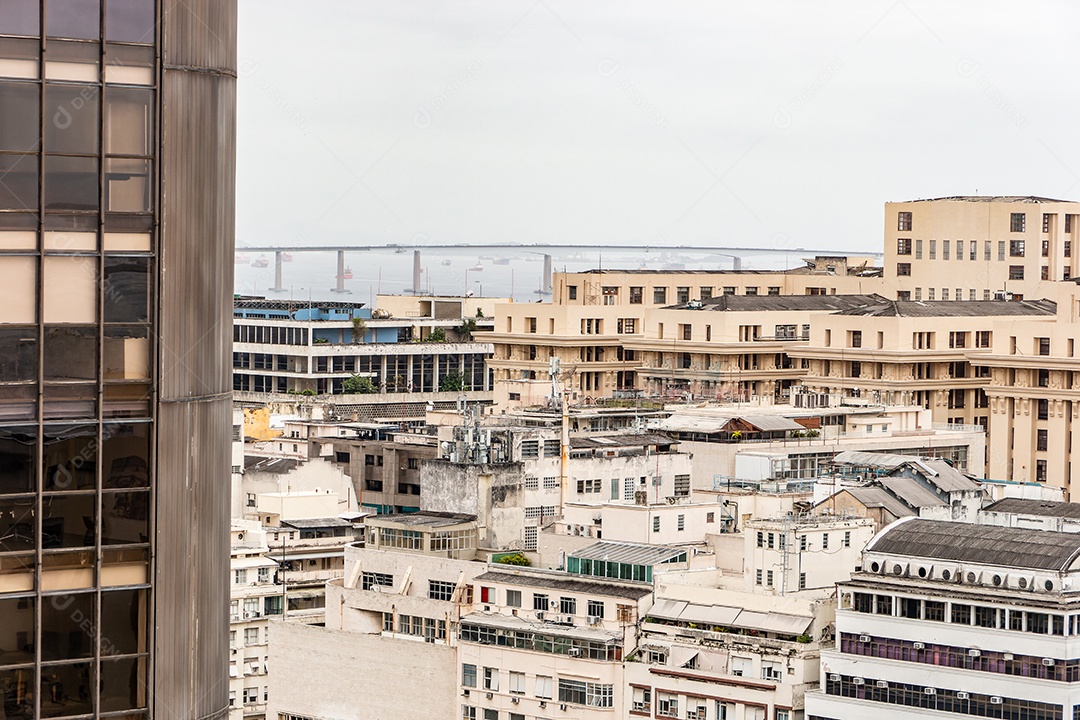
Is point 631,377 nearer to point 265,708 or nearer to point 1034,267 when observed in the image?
point 1034,267

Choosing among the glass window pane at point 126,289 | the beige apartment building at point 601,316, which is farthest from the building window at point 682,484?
the glass window pane at point 126,289

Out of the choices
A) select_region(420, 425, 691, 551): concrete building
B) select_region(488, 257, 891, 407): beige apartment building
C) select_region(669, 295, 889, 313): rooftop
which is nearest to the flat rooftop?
select_region(669, 295, 889, 313): rooftop

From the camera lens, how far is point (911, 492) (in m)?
86.0

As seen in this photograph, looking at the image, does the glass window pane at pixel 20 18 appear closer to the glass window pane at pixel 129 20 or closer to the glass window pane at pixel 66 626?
the glass window pane at pixel 129 20

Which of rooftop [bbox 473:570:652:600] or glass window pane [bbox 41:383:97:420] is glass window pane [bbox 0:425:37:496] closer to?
glass window pane [bbox 41:383:97:420]

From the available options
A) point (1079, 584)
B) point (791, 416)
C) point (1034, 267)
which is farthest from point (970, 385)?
point (1079, 584)

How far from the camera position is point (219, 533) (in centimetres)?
2320

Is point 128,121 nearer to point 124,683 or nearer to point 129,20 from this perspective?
point 129,20

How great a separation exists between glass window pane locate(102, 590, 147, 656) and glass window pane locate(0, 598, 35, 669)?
721 millimetres

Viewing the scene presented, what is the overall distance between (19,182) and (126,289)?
4.74ft

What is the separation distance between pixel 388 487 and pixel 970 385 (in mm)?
37370

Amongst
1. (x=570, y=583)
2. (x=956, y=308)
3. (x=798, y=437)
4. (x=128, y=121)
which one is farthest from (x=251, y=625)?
(x=128, y=121)

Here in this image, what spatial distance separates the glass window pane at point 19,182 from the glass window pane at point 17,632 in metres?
3.72

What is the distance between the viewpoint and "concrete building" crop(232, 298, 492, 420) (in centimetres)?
16925
